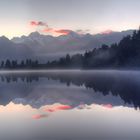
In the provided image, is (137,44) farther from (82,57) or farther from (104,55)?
(82,57)

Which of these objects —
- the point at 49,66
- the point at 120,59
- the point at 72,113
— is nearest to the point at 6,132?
the point at 72,113

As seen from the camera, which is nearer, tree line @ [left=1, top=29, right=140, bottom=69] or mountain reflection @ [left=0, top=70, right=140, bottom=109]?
mountain reflection @ [left=0, top=70, right=140, bottom=109]

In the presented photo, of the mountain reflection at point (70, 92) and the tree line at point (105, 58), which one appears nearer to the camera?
the mountain reflection at point (70, 92)

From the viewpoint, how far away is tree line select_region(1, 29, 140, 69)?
4089 centimetres

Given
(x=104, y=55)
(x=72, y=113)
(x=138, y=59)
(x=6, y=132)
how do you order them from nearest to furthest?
(x=6, y=132)
(x=72, y=113)
(x=138, y=59)
(x=104, y=55)

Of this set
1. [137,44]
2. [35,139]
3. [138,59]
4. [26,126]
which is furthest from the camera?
[137,44]

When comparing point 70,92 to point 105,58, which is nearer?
point 70,92

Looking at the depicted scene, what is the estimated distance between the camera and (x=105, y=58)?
46.9m

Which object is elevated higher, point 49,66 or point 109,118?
point 109,118

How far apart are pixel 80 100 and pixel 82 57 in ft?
132

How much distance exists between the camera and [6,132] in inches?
213

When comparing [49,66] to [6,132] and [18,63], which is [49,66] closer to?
[18,63]

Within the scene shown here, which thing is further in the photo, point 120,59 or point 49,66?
point 49,66

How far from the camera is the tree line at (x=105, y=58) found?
40.9 metres
